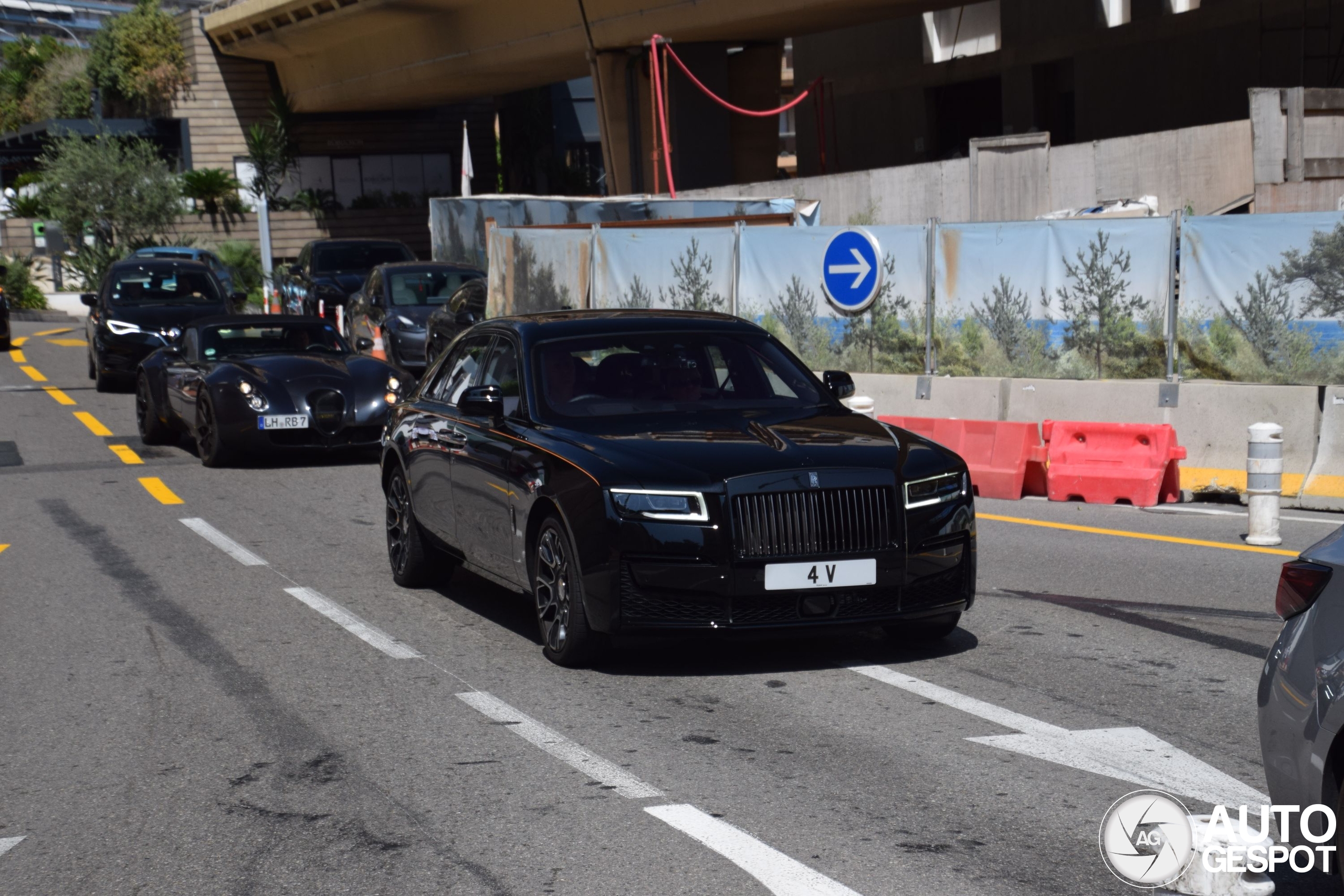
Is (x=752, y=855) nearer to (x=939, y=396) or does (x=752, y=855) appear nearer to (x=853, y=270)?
(x=939, y=396)

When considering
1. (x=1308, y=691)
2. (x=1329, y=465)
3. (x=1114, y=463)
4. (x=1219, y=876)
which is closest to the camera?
(x=1308, y=691)

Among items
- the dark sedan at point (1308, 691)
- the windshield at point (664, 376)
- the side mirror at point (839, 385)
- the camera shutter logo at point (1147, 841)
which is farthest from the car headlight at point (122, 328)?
the dark sedan at point (1308, 691)

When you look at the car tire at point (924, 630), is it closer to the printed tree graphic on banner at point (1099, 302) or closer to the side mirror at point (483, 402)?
the side mirror at point (483, 402)

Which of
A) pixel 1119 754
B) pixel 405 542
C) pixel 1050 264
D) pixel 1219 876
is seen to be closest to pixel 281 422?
pixel 405 542

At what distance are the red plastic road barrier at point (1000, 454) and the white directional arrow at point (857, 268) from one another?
341 centimetres

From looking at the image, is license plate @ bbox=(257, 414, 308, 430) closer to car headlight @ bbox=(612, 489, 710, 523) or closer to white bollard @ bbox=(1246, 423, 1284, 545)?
white bollard @ bbox=(1246, 423, 1284, 545)

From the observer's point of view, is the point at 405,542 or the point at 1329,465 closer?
the point at 405,542

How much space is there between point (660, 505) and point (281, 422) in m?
8.65

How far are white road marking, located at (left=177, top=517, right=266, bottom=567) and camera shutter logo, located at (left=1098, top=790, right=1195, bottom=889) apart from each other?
21.9 ft

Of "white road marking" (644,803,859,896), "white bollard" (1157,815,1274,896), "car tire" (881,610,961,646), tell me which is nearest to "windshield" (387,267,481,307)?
"car tire" (881,610,961,646)

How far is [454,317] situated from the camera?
2172 cm

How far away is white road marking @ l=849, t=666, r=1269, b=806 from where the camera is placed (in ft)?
17.5

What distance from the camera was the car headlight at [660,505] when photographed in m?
6.71

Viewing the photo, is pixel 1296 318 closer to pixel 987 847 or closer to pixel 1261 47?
pixel 987 847
